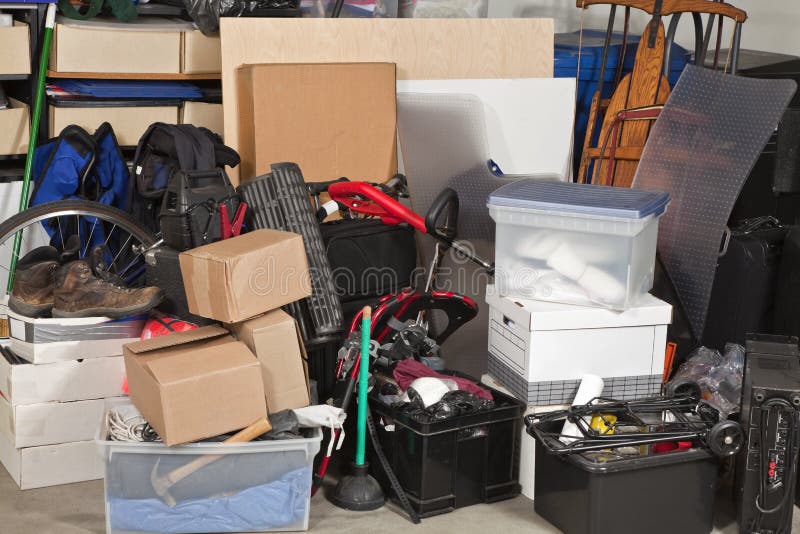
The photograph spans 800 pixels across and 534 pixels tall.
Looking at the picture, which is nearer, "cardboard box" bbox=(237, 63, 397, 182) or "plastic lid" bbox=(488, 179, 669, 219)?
"plastic lid" bbox=(488, 179, 669, 219)

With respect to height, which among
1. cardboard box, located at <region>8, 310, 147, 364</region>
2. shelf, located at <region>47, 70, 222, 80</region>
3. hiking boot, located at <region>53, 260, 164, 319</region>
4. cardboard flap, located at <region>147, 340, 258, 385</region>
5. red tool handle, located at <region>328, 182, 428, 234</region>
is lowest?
cardboard box, located at <region>8, 310, 147, 364</region>

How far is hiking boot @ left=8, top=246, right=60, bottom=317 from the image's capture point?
105 inches

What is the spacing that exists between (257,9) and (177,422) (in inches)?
71.2

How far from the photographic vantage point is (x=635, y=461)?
7.52 feet

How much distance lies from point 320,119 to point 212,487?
1469mm

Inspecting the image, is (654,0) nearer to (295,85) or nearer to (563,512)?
(295,85)

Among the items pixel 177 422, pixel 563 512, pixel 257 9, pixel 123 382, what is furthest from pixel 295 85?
pixel 563 512

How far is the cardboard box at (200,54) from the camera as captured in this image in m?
3.57

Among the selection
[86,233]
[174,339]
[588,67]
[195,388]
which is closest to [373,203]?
[174,339]

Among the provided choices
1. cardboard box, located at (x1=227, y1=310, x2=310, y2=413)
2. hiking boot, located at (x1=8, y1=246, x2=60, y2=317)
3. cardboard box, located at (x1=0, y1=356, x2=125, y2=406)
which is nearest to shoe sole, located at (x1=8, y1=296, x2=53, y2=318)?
hiking boot, located at (x1=8, y1=246, x2=60, y2=317)

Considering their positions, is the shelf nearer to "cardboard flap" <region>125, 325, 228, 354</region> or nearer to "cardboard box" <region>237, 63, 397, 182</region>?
"cardboard box" <region>237, 63, 397, 182</region>

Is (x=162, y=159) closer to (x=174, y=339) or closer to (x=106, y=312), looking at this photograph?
(x=106, y=312)

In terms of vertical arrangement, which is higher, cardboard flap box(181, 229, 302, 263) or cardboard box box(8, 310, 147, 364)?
cardboard flap box(181, 229, 302, 263)

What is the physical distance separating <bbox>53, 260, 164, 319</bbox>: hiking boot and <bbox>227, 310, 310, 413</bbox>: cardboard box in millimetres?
309
